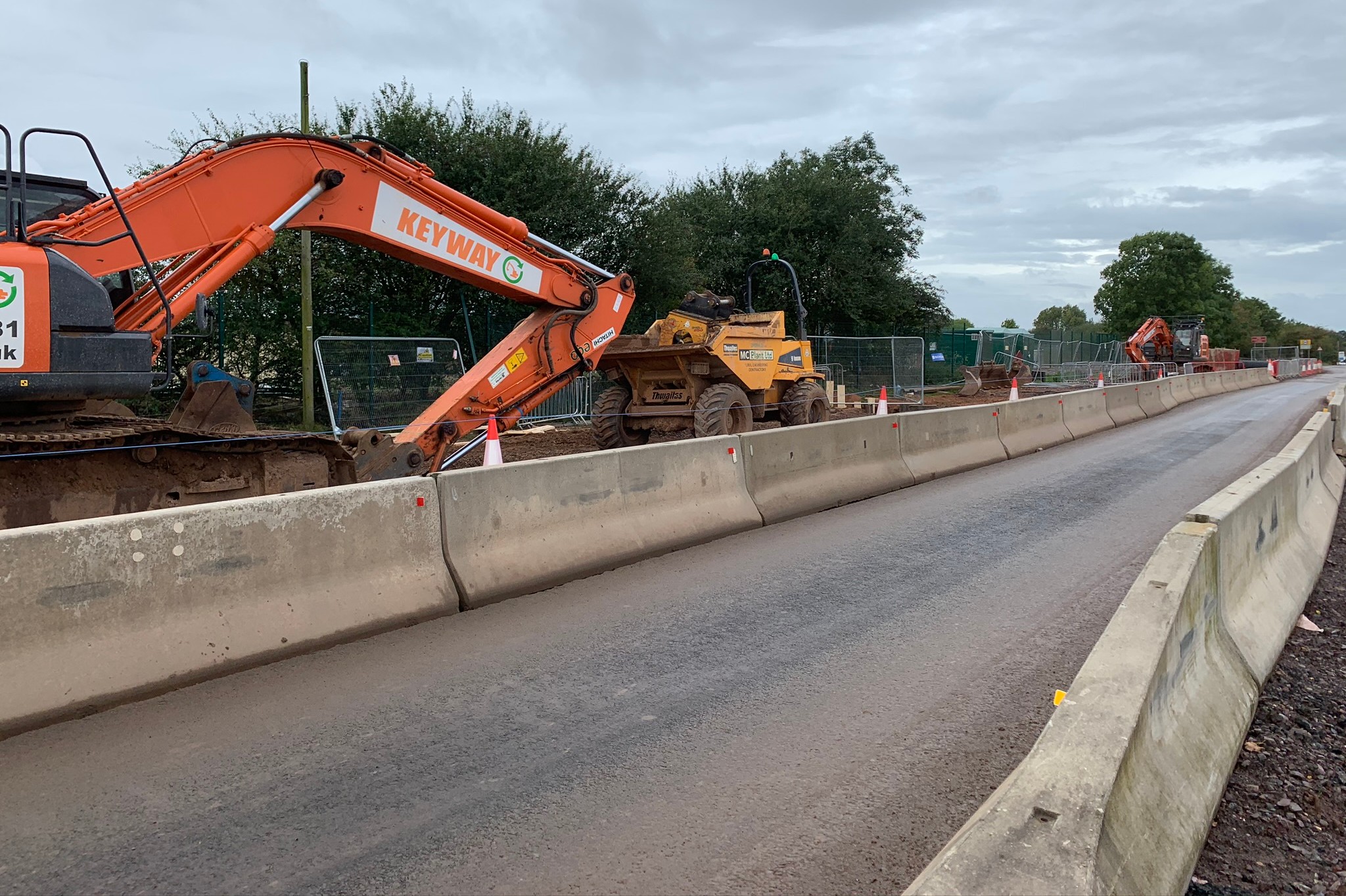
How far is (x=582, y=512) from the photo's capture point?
6.95 metres

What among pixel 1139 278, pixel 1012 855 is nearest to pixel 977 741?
pixel 1012 855

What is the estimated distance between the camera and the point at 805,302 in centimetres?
3722

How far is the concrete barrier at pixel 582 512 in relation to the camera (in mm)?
6051

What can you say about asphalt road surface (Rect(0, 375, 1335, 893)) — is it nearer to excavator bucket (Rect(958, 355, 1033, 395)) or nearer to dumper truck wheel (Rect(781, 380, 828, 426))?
dumper truck wheel (Rect(781, 380, 828, 426))

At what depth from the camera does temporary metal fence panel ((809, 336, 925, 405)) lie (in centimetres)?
2719

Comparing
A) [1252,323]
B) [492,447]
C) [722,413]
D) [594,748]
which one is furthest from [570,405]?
[1252,323]

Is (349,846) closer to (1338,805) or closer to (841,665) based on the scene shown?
(841,665)

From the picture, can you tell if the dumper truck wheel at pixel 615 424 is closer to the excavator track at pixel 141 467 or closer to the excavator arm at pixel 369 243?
the excavator arm at pixel 369 243

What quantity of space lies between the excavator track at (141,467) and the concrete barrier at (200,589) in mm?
1681

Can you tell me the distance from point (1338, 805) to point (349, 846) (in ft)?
12.5

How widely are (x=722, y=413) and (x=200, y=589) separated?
31.6ft

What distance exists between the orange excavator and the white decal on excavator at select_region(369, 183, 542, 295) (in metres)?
0.01

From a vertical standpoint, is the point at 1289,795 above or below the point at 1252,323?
below

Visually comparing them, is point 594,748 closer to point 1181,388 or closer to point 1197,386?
point 1181,388
